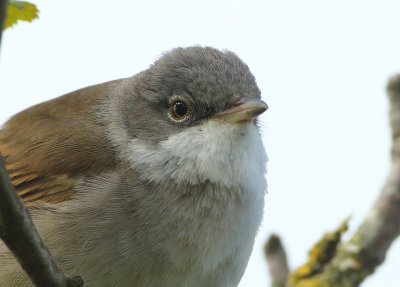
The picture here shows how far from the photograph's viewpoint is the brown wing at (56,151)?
16.3ft

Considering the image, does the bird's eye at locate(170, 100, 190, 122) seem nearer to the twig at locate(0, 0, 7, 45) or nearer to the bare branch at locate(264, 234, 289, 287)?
the bare branch at locate(264, 234, 289, 287)

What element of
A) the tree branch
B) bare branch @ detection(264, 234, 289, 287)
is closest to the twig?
the tree branch

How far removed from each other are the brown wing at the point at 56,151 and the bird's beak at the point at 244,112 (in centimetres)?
105

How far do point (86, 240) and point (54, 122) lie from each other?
1452mm

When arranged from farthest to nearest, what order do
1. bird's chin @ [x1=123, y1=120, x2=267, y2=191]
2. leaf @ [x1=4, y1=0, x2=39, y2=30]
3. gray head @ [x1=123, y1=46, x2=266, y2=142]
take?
1. gray head @ [x1=123, y1=46, x2=266, y2=142]
2. bird's chin @ [x1=123, y1=120, x2=267, y2=191]
3. leaf @ [x1=4, y1=0, x2=39, y2=30]

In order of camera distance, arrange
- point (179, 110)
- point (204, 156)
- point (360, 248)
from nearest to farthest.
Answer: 1. point (204, 156)
2. point (179, 110)
3. point (360, 248)

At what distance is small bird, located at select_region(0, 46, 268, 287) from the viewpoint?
4453 mm

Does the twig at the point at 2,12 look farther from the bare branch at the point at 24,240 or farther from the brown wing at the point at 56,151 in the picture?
the brown wing at the point at 56,151

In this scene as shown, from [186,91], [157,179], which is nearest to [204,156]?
[157,179]

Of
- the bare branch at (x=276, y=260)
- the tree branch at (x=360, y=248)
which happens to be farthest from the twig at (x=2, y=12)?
the bare branch at (x=276, y=260)

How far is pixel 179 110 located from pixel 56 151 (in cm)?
113

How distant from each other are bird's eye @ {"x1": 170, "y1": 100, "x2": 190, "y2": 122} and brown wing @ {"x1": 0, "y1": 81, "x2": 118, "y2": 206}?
2.06ft

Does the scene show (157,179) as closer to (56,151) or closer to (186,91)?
(186,91)

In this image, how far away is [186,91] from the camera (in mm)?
5117
